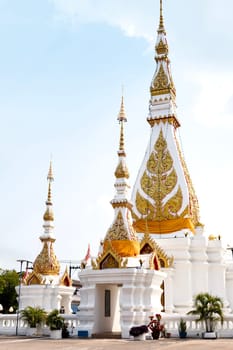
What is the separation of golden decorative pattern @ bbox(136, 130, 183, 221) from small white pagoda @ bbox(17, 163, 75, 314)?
19.0 ft

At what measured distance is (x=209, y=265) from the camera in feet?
83.9

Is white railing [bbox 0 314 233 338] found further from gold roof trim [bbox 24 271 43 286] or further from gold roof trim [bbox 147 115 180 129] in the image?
gold roof trim [bbox 147 115 180 129]

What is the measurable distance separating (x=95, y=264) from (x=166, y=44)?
19.0 m

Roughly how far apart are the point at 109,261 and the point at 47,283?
7.76m

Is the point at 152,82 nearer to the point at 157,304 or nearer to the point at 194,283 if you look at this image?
the point at 194,283

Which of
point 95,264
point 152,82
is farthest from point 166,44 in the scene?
point 95,264

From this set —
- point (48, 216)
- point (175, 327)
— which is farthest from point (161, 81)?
point (175, 327)

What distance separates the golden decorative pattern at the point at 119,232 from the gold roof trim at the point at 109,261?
1.24 metres

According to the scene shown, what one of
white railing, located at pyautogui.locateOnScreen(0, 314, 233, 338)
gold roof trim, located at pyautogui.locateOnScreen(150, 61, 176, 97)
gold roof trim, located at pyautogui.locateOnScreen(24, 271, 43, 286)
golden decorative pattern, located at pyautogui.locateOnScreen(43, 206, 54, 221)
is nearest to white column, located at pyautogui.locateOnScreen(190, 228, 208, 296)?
white railing, located at pyautogui.locateOnScreen(0, 314, 233, 338)

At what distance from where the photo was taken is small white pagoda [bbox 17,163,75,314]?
2533cm

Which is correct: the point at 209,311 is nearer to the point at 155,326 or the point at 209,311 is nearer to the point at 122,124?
the point at 155,326

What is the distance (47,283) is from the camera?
25578 millimetres

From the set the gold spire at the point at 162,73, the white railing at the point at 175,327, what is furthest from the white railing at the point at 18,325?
the gold spire at the point at 162,73

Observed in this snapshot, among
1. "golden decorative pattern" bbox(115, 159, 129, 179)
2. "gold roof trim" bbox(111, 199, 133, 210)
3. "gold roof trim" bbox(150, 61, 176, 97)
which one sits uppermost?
"gold roof trim" bbox(150, 61, 176, 97)
